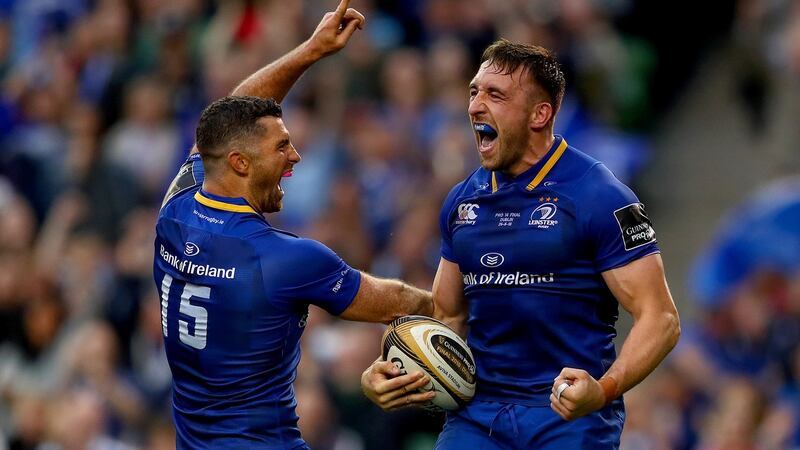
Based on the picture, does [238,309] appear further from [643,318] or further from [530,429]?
[643,318]

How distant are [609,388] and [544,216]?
0.84 metres

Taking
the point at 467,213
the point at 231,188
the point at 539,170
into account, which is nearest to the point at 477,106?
the point at 539,170

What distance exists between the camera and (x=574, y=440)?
688 centimetres

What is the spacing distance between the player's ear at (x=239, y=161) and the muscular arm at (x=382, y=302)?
2.35 ft

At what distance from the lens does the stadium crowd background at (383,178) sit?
11.3 m

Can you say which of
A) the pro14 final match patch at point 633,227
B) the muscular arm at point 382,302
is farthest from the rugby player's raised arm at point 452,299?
the pro14 final match patch at point 633,227

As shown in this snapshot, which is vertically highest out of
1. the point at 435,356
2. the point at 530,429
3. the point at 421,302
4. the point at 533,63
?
the point at 533,63

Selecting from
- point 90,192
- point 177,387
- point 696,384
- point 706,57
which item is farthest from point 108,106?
point 177,387

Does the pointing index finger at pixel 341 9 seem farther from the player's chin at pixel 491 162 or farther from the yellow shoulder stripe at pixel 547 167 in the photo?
the yellow shoulder stripe at pixel 547 167

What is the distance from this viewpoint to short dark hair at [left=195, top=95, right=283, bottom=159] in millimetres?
7039

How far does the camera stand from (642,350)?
262 inches

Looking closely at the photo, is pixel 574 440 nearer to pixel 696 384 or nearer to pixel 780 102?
pixel 696 384

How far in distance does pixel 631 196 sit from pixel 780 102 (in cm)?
635

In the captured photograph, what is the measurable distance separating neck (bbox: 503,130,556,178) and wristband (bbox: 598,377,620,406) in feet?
3.56
